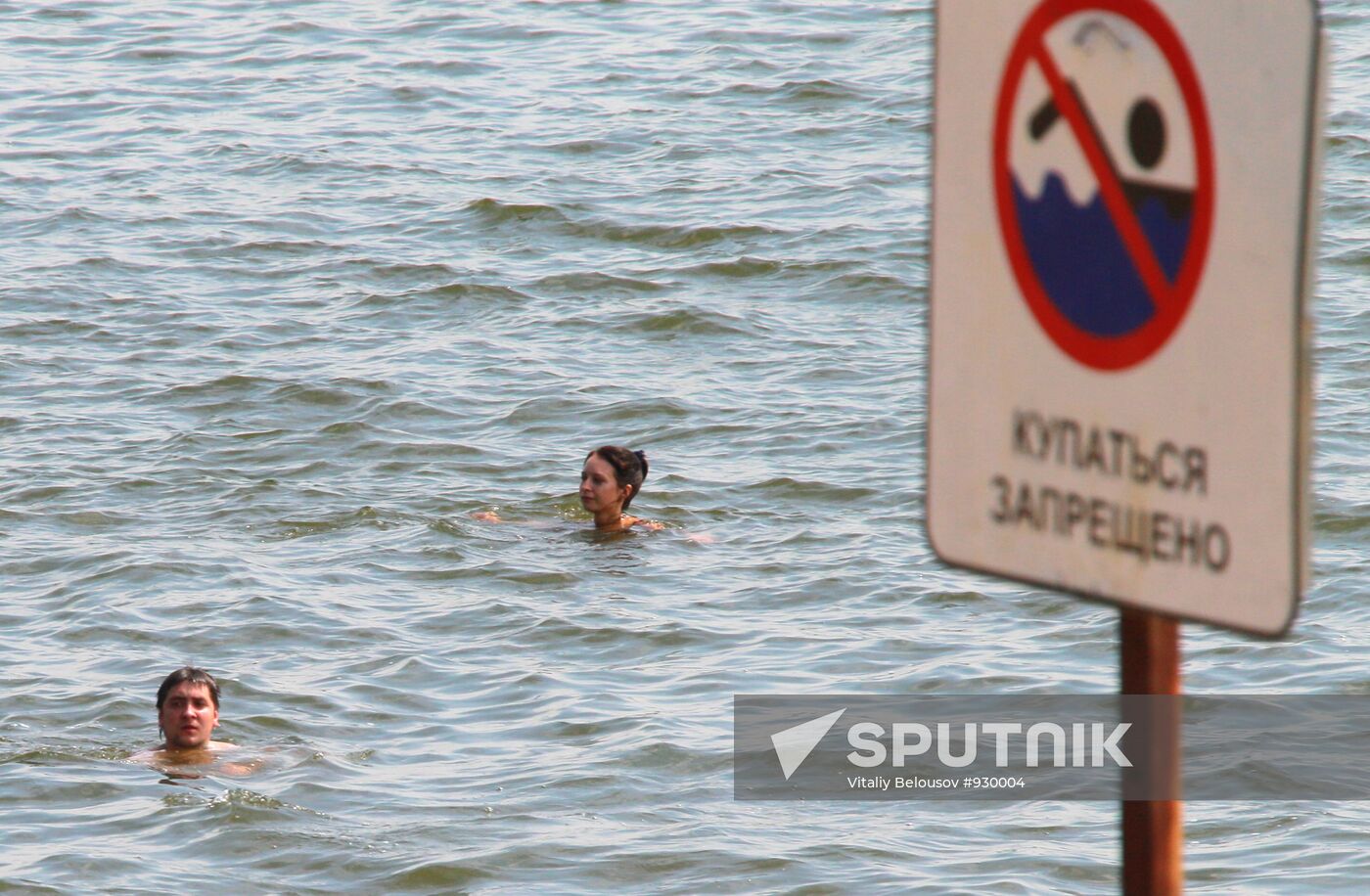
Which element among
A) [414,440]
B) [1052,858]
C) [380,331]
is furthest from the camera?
[380,331]

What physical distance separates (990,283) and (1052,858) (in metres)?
6.43

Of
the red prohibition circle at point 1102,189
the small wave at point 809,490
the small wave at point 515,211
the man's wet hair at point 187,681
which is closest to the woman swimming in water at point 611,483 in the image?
the small wave at point 809,490

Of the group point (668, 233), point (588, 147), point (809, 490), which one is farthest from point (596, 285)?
point (809, 490)

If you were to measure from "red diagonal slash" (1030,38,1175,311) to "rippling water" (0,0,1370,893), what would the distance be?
6359mm

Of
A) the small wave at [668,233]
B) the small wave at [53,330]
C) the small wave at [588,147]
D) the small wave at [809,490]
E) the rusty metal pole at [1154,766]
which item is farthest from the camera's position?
the small wave at [588,147]

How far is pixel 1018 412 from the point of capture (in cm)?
257

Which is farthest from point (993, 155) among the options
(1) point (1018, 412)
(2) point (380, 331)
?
(2) point (380, 331)

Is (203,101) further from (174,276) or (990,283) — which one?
(990,283)

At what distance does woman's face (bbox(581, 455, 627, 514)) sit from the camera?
13.6 m

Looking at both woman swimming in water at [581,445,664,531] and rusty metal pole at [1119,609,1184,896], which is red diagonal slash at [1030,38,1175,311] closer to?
rusty metal pole at [1119,609,1184,896]

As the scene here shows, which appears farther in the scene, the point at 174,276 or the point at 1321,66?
the point at 174,276

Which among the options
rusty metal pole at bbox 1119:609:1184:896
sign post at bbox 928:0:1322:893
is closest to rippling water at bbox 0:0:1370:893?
rusty metal pole at bbox 1119:609:1184:896

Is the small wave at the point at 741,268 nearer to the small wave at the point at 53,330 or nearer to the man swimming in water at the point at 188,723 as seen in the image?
the small wave at the point at 53,330

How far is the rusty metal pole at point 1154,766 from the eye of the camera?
2.58 metres
